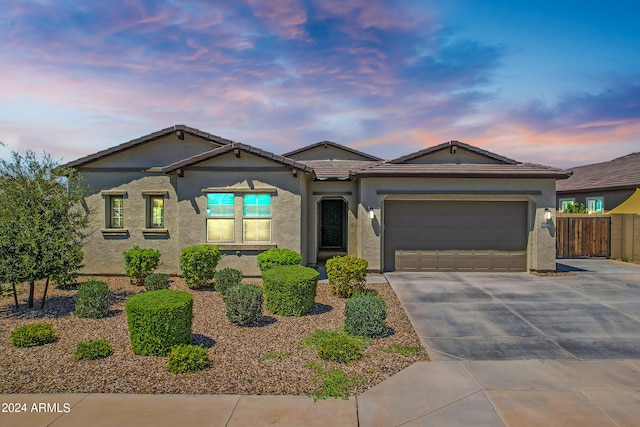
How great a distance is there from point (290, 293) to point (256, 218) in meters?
5.02

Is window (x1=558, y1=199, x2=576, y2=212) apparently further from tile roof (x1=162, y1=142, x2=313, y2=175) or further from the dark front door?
tile roof (x1=162, y1=142, x2=313, y2=175)

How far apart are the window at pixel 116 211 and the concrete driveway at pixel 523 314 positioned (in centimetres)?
1046

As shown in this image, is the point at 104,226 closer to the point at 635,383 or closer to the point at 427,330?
the point at 427,330

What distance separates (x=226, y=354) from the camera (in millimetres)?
6336

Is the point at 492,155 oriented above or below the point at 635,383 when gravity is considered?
above

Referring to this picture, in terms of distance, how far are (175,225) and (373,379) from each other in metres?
10.5

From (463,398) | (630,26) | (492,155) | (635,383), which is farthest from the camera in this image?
(492,155)

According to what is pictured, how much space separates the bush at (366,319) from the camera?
23.5 feet

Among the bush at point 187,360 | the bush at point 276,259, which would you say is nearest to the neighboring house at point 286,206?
the bush at point 276,259

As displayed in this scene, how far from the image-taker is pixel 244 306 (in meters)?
7.73

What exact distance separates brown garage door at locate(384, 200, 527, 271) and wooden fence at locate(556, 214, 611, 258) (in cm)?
578

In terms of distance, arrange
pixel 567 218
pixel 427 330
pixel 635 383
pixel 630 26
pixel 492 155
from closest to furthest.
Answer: pixel 635 383 < pixel 427 330 < pixel 630 26 < pixel 492 155 < pixel 567 218

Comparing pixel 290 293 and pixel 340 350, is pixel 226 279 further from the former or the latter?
pixel 340 350

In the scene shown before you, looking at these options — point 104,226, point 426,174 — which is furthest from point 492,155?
point 104,226
